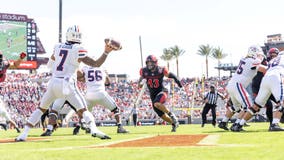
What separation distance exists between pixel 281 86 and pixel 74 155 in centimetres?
678

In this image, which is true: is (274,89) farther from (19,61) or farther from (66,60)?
(19,61)

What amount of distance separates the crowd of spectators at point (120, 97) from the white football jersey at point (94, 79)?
2619cm

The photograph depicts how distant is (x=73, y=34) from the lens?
30.3 ft

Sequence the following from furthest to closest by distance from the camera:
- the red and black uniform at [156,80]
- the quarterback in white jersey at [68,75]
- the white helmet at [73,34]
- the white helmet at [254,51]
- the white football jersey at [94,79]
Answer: the white football jersey at [94,79] → the red and black uniform at [156,80] → the white helmet at [254,51] → the white helmet at [73,34] → the quarterback in white jersey at [68,75]

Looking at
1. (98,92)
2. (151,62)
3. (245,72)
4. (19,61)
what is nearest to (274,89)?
(245,72)

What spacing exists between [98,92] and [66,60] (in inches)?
166

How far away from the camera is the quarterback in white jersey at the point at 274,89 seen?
36.7ft

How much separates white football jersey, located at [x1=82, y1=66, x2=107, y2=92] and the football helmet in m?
1.40

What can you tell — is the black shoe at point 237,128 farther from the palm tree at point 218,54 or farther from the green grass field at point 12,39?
the palm tree at point 218,54

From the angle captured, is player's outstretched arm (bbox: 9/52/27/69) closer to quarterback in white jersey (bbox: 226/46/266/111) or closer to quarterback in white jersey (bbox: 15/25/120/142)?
quarterback in white jersey (bbox: 15/25/120/142)

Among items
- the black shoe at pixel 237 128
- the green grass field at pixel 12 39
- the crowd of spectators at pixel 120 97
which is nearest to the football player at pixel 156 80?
the black shoe at pixel 237 128

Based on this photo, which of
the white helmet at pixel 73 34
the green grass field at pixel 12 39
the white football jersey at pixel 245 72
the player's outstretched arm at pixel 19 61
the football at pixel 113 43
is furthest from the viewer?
the green grass field at pixel 12 39

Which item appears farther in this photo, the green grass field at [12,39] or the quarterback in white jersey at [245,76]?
the green grass field at [12,39]

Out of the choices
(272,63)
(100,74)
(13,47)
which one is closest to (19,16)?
(13,47)
